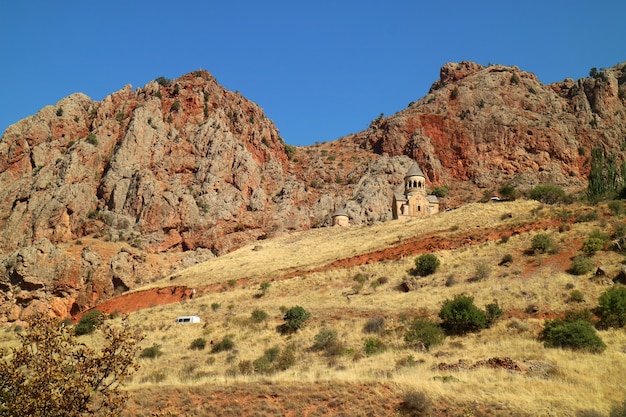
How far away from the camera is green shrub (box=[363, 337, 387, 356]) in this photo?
993 inches

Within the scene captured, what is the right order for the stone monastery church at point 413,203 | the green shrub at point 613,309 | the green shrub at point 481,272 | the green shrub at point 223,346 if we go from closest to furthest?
the green shrub at point 613,309, the green shrub at point 223,346, the green shrub at point 481,272, the stone monastery church at point 413,203

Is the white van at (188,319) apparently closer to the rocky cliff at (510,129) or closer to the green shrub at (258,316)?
the green shrub at (258,316)

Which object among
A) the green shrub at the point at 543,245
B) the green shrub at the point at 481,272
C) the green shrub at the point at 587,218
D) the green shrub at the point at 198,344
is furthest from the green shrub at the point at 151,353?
the green shrub at the point at 587,218

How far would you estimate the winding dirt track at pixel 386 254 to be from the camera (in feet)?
150

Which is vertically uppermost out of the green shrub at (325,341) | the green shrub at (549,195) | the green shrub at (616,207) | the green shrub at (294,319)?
the green shrub at (549,195)

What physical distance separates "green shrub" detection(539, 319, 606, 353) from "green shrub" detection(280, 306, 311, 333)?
13540 millimetres

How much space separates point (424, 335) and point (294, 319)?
866 centimetres

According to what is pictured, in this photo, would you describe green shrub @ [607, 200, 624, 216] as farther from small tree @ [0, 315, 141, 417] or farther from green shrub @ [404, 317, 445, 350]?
small tree @ [0, 315, 141, 417]

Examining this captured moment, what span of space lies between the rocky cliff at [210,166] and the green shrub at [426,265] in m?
37.3

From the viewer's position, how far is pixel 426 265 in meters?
40.5

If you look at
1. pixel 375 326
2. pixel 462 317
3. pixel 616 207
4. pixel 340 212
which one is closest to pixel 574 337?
pixel 462 317

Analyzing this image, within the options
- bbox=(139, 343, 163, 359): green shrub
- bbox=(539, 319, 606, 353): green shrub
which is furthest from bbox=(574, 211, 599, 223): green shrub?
bbox=(139, 343, 163, 359): green shrub

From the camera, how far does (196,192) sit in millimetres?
81125

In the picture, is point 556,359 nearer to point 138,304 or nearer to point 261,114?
point 138,304
